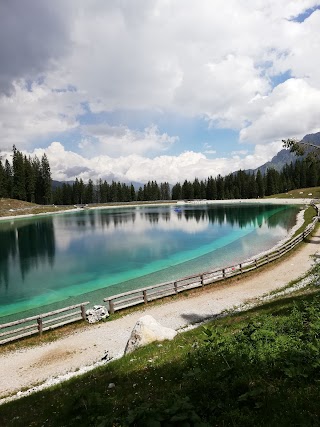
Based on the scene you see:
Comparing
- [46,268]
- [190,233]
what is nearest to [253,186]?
[190,233]

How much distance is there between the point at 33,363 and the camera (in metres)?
16.3

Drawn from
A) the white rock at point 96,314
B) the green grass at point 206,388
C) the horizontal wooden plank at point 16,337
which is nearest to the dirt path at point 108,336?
the white rock at point 96,314

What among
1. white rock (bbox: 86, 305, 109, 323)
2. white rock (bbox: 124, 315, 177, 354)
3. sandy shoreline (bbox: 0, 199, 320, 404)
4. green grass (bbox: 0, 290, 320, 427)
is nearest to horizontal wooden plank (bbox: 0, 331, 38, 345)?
sandy shoreline (bbox: 0, 199, 320, 404)

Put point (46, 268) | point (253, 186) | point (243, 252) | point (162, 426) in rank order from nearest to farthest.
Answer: point (162, 426) < point (46, 268) < point (243, 252) < point (253, 186)

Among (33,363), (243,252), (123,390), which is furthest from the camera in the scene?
(243,252)

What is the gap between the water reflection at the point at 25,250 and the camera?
4288 centimetres

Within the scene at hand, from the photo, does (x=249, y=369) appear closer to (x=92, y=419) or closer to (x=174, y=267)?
(x=92, y=419)

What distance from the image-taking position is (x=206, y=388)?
23.6 feet

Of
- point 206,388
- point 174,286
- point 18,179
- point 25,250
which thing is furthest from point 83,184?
point 206,388

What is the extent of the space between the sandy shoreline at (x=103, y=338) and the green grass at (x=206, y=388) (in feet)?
13.0

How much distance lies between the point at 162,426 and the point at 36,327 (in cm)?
2005

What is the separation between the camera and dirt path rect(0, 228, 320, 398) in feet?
49.2

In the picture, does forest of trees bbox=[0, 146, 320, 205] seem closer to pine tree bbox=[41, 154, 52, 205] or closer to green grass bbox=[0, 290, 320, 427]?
pine tree bbox=[41, 154, 52, 205]

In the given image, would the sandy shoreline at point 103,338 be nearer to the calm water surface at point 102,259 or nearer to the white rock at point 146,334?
the white rock at point 146,334
